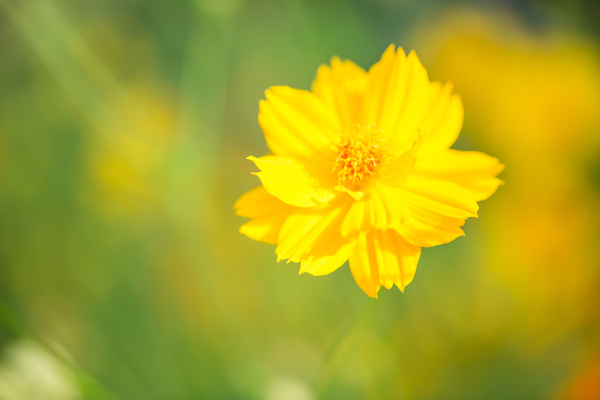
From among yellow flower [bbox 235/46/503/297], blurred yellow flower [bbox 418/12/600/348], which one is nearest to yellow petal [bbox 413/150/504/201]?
yellow flower [bbox 235/46/503/297]

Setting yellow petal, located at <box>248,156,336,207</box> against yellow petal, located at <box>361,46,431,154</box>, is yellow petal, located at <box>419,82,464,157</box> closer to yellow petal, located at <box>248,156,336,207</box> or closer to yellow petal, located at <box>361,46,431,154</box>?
yellow petal, located at <box>361,46,431,154</box>

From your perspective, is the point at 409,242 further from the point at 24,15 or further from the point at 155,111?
the point at 155,111

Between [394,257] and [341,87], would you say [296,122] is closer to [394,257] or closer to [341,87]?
[341,87]

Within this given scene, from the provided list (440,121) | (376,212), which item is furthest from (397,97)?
(376,212)

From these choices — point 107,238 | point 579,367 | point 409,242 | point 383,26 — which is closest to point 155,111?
point 107,238

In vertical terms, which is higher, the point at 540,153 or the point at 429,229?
the point at 540,153

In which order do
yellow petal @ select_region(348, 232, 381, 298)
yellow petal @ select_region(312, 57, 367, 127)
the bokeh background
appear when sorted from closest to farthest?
yellow petal @ select_region(348, 232, 381, 298) < yellow petal @ select_region(312, 57, 367, 127) < the bokeh background
